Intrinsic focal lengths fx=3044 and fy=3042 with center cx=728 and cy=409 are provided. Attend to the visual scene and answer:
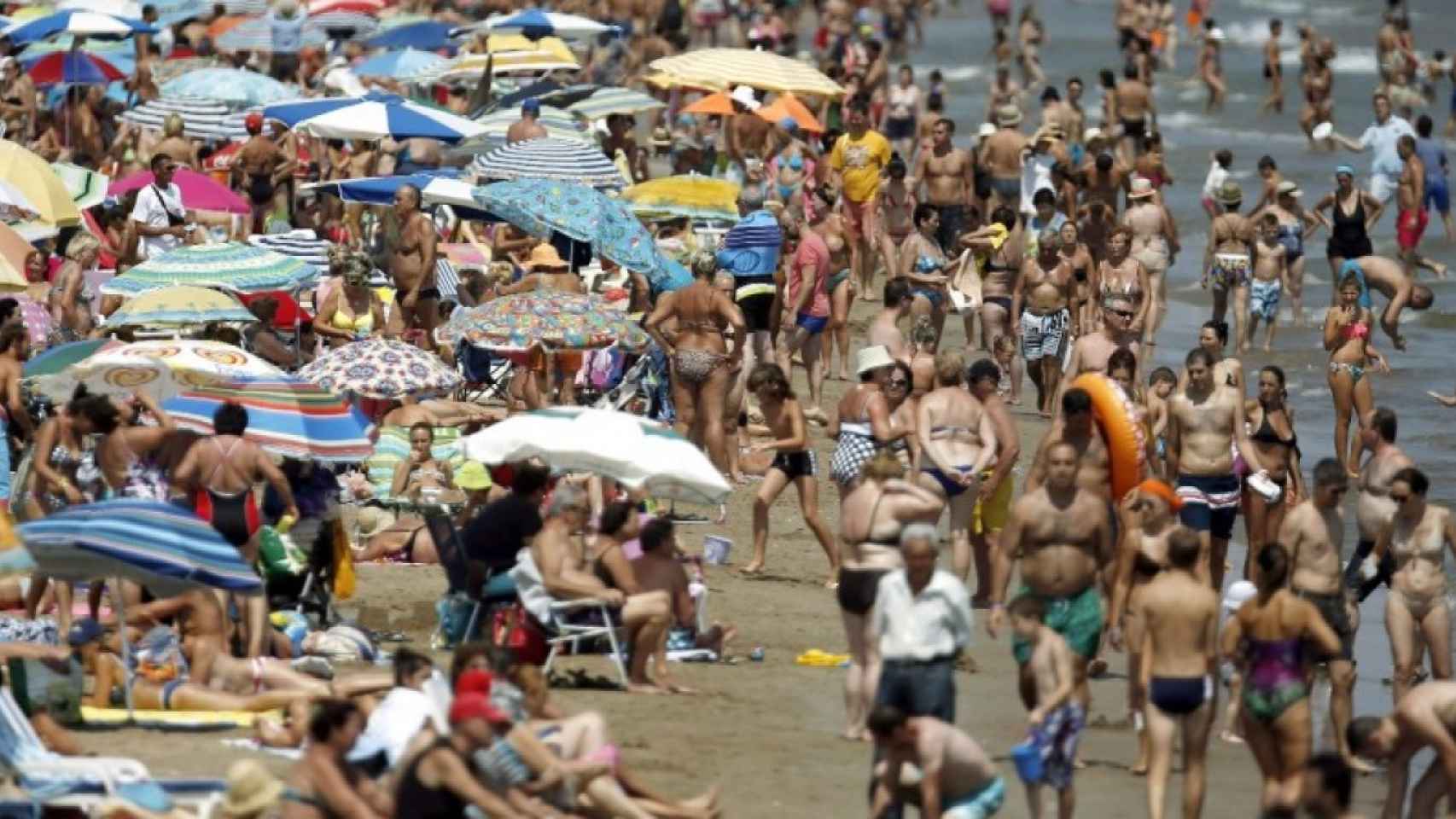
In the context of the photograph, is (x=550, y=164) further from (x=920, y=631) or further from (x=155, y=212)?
(x=920, y=631)

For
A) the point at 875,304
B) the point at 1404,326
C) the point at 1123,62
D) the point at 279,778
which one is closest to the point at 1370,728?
the point at 279,778

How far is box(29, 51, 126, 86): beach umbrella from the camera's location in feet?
87.8

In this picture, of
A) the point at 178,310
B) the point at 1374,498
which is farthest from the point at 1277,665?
the point at 178,310

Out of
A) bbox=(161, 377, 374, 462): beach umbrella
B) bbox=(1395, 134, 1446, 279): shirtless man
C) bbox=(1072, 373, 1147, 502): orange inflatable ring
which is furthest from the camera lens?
bbox=(1395, 134, 1446, 279): shirtless man

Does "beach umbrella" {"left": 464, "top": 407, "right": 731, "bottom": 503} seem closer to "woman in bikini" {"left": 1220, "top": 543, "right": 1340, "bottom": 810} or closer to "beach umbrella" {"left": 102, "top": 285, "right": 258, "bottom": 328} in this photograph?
"woman in bikini" {"left": 1220, "top": 543, "right": 1340, "bottom": 810}

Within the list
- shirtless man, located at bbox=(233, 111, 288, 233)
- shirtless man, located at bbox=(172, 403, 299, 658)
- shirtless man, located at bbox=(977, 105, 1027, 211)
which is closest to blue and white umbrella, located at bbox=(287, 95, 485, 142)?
shirtless man, located at bbox=(233, 111, 288, 233)

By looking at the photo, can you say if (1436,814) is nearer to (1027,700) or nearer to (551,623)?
(1027,700)

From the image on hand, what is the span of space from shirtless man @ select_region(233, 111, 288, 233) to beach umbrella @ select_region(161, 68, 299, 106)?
296 centimetres

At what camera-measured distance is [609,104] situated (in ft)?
86.3

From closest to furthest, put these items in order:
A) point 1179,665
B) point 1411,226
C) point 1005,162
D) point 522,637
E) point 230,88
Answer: point 1179,665 < point 522,637 < point 1005,162 < point 230,88 < point 1411,226

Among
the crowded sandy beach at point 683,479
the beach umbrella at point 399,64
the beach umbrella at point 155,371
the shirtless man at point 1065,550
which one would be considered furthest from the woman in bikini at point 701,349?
the beach umbrella at point 399,64

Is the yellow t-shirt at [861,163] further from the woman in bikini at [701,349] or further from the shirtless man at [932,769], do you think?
the shirtless man at [932,769]

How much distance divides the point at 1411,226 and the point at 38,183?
13518 mm

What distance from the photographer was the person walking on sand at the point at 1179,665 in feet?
35.9
